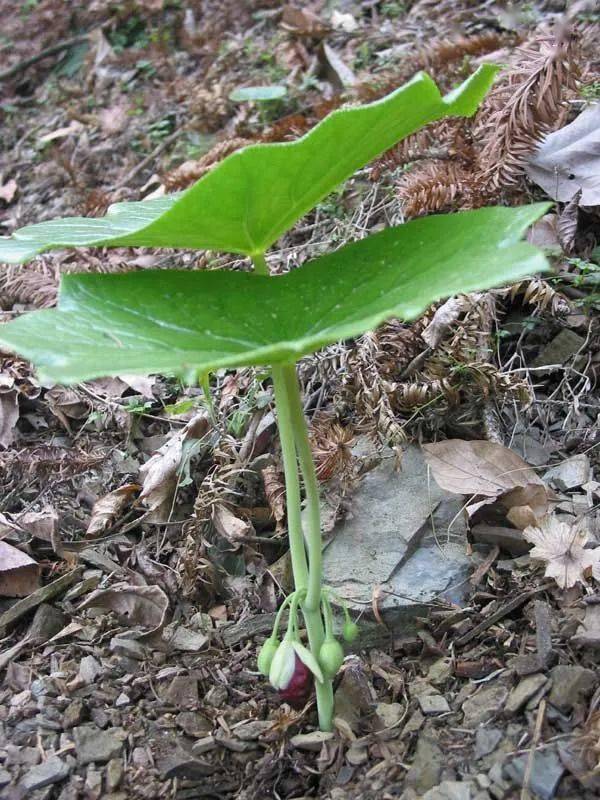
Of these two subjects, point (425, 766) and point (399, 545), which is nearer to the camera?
point (425, 766)

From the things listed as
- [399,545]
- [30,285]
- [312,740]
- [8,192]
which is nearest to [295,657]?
[312,740]

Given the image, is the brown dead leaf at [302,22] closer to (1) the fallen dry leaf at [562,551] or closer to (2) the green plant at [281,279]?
(2) the green plant at [281,279]

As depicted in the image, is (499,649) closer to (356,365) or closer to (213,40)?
(356,365)

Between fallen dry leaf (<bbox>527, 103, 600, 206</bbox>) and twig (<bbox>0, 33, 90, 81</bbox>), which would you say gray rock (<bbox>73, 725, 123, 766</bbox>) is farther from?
twig (<bbox>0, 33, 90, 81</bbox>)

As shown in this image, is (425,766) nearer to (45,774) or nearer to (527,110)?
(45,774)

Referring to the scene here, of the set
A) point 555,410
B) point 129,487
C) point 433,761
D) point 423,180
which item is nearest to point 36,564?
point 129,487

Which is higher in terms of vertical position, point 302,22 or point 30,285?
point 302,22

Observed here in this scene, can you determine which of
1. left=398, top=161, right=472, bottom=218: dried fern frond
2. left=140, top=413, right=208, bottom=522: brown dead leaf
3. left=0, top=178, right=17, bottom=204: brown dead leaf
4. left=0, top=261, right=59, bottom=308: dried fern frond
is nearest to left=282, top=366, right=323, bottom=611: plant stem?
left=140, top=413, right=208, bottom=522: brown dead leaf

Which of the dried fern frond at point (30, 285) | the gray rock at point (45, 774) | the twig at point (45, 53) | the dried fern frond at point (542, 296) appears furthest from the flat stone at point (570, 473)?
the twig at point (45, 53)
